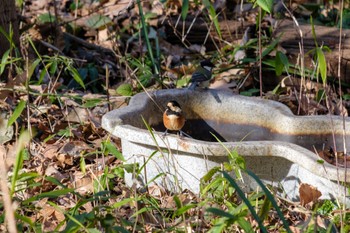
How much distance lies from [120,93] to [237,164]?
1.58 metres

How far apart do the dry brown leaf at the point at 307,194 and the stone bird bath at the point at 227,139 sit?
1.7 inches

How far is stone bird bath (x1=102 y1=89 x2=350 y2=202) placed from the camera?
3354 millimetres

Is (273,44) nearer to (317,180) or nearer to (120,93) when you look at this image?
(120,93)

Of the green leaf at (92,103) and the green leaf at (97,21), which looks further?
the green leaf at (97,21)

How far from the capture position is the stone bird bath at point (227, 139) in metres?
3.35

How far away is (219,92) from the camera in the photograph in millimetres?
4098

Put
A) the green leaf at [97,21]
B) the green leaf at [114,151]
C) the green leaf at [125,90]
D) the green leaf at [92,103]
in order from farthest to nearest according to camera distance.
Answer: the green leaf at [97,21] < the green leaf at [125,90] < the green leaf at [92,103] < the green leaf at [114,151]

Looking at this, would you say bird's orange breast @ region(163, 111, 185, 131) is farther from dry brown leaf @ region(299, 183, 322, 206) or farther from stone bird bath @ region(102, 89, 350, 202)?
dry brown leaf @ region(299, 183, 322, 206)

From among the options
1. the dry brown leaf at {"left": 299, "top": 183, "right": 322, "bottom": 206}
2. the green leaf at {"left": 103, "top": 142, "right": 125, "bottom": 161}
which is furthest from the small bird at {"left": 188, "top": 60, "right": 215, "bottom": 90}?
the dry brown leaf at {"left": 299, "top": 183, "right": 322, "bottom": 206}

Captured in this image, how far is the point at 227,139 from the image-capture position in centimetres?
404

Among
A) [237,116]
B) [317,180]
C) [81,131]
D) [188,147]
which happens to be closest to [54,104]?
[81,131]

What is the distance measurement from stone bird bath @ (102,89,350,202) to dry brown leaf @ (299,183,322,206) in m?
0.04

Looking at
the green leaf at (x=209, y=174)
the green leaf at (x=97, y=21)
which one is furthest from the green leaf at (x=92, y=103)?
the green leaf at (x=97, y=21)

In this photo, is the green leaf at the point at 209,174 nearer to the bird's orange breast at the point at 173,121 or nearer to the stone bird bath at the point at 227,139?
the stone bird bath at the point at 227,139
